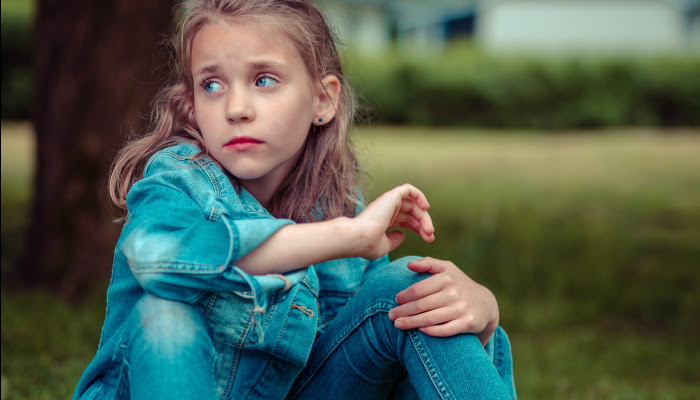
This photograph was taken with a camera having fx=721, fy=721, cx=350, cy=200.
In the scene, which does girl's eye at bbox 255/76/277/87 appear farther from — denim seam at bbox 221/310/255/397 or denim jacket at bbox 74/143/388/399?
denim seam at bbox 221/310/255/397

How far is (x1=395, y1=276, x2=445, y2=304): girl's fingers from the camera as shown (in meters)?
1.59

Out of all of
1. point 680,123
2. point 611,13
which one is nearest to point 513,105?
point 680,123

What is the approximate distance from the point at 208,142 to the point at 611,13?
20.3 m

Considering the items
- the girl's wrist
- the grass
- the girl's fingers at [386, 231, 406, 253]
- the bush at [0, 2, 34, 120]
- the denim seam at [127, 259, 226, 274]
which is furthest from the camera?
the bush at [0, 2, 34, 120]

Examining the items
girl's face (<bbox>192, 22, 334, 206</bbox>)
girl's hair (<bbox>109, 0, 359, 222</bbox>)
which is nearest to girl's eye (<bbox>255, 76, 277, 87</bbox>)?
girl's face (<bbox>192, 22, 334, 206</bbox>)

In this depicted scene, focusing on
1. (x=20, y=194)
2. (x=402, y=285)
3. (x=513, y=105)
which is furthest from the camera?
(x=513, y=105)

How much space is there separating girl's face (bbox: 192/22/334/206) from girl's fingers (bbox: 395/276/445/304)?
0.42 meters

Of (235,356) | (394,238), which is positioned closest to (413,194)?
(394,238)

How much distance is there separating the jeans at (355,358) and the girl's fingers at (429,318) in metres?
0.03

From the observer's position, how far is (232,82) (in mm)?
1594

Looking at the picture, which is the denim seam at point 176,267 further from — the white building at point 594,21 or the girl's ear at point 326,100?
the white building at point 594,21

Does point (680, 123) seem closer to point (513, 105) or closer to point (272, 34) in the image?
point (513, 105)

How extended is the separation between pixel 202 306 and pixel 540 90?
12274 millimetres

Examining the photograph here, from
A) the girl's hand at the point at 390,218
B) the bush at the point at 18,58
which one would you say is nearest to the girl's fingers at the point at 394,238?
the girl's hand at the point at 390,218
